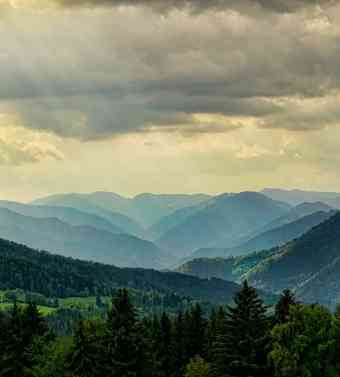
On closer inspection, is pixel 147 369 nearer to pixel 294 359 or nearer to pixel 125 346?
pixel 125 346

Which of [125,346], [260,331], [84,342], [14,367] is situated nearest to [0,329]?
[14,367]

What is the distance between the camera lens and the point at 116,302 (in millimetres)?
78688

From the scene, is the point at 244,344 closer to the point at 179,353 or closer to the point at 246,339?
the point at 246,339

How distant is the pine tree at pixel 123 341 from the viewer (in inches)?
3105

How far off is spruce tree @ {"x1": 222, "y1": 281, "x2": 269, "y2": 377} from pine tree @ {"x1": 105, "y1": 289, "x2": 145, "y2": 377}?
9.97 metres

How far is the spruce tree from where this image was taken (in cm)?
7481

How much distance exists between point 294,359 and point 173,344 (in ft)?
120

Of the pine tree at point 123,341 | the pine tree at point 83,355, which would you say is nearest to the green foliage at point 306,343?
the pine tree at point 123,341

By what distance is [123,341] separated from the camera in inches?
3110

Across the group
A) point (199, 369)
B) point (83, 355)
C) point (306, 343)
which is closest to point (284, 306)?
point (306, 343)

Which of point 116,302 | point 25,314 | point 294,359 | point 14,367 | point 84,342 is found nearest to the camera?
point 294,359

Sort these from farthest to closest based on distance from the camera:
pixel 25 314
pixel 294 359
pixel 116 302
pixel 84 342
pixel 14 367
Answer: pixel 25 314, pixel 14 367, pixel 84 342, pixel 116 302, pixel 294 359

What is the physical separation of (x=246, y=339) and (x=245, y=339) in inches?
4.5

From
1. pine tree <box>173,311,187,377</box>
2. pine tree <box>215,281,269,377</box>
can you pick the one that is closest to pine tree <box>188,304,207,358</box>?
pine tree <box>173,311,187,377</box>
